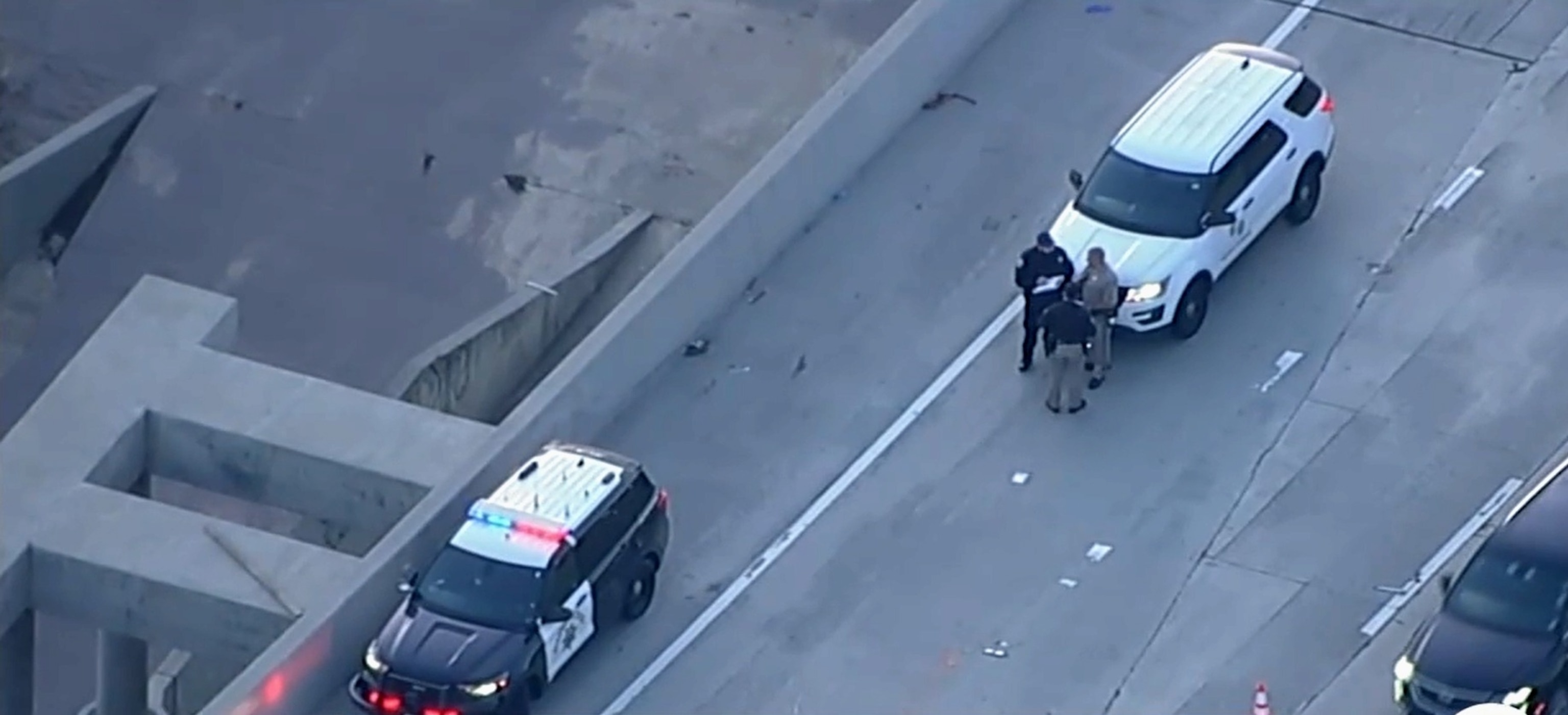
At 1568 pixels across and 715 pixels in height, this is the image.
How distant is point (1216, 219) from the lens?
34.9 m

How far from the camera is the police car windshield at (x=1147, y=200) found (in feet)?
114

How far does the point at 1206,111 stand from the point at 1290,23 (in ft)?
14.4

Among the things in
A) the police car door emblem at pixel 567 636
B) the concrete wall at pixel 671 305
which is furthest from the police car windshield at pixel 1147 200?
the police car door emblem at pixel 567 636

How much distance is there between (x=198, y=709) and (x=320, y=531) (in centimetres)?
451

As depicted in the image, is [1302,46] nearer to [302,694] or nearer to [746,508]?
[746,508]

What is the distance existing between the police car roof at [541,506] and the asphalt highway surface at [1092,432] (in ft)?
4.36

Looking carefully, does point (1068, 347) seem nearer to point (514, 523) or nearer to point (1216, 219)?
point (1216, 219)

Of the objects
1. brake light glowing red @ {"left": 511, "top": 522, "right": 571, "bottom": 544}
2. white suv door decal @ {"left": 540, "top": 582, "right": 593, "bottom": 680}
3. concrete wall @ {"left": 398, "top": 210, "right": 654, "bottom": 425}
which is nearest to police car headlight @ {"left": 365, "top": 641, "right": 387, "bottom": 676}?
white suv door decal @ {"left": 540, "top": 582, "right": 593, "bottom": 680}

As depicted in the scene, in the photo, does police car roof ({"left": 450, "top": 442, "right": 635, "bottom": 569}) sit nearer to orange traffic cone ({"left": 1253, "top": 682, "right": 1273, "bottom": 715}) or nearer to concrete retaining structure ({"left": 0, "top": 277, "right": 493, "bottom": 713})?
concrete retaining structure ({"left": 0, "top": 277, "right": 493, "bottom": 713})

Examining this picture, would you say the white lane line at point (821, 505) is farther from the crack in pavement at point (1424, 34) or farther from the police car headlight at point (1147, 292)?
the crack in pavement at point (1424, 34)

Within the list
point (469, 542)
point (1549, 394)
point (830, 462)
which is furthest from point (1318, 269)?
point (469, 542)

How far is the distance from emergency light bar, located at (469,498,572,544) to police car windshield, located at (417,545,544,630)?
0.36 meters

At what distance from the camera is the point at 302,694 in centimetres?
3259

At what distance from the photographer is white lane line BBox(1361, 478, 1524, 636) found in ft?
105
